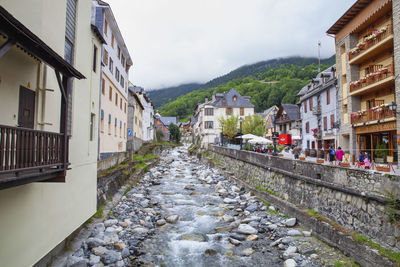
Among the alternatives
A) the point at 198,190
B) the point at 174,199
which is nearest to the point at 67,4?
the point at 174,199

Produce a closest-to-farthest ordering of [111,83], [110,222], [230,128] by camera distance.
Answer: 1. [110,222]
2. [111,83]
3. [230,128]

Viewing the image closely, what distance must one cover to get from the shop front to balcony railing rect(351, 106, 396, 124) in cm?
55

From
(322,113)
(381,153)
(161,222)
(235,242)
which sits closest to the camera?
(235,242)

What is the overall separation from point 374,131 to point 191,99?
459ft

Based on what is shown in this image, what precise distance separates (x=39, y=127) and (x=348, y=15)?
23.6 meters

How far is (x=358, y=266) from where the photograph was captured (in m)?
7.48

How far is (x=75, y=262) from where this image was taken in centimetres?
759

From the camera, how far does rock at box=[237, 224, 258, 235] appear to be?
11055 mm

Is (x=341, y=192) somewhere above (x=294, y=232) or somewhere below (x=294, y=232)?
above

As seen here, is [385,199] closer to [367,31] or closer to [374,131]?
[374,131]

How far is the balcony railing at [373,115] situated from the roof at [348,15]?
25.9 ft

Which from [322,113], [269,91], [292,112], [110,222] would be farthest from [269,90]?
[110,222]

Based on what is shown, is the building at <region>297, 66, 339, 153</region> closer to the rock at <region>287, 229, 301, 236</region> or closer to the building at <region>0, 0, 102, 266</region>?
the rock at <region>287, 229, 301, 236</region>

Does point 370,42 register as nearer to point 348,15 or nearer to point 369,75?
point 369,75
